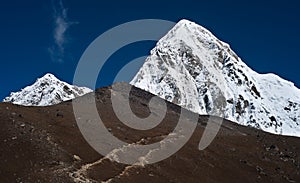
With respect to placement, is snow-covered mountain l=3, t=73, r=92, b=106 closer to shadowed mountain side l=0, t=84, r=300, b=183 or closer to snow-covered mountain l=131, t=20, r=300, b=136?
snow-covered mountain l=131, t=20, r=300, b=136

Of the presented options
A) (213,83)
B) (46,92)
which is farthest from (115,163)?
(46,92)

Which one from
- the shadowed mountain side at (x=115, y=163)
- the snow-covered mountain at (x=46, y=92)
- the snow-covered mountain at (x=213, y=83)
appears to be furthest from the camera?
the snow-covered mountain at (x=46, y=92)

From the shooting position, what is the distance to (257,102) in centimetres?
14288

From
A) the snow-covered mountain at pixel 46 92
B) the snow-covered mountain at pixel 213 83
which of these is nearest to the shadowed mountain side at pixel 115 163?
the snow-covered mountain at pixel 213 83

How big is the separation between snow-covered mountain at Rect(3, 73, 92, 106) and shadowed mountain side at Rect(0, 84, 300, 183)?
3596 inches

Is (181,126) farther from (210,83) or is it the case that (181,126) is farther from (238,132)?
(210,83)

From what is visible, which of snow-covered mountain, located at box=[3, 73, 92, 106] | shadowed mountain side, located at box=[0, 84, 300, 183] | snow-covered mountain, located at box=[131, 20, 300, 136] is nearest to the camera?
shadowed mountain side, located at box=[0, 84, 300, 183]

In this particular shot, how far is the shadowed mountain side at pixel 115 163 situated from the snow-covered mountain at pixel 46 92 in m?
91.3

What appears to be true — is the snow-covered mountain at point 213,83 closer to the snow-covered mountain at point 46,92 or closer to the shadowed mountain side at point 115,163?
the snow-covered mountain at point 46,92

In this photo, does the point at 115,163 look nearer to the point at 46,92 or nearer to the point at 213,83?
the point at 213,83

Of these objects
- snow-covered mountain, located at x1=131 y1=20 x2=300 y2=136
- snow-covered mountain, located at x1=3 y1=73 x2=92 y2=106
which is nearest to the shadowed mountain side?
snow-covered mountain, located at x1=131 y1=20 x2=300 y2=136

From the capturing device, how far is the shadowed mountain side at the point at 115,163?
35.8 meters

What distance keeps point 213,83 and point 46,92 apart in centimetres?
6176

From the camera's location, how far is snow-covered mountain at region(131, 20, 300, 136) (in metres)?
130
